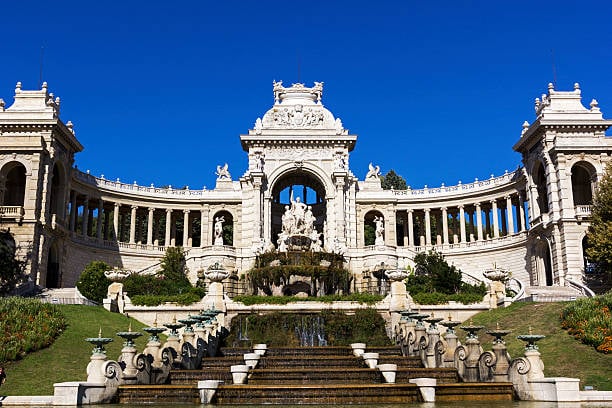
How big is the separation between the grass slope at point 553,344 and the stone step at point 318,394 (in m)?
7.31

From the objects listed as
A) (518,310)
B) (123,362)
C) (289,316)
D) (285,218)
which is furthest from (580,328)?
(285,218)

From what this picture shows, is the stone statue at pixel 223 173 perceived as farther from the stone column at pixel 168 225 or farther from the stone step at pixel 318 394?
the stone step at pixel 318 394

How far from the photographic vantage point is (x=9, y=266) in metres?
46.7

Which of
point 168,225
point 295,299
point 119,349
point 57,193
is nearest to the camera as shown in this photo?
point 119,349

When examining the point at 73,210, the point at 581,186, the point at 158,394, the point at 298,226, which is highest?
the point at 581,186

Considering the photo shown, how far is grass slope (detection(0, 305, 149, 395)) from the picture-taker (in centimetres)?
2223

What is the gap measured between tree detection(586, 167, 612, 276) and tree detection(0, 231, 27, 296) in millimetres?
43948

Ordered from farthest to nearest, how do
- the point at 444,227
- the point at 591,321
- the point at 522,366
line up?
the point at 444,227 → the point at 591,321 → the point at 522,366

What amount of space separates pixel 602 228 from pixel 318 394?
36768mm

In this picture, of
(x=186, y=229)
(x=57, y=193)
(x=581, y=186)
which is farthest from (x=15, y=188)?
(x=581, y=186)

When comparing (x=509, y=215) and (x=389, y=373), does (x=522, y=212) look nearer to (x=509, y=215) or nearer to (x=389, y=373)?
(x=509, y=215)

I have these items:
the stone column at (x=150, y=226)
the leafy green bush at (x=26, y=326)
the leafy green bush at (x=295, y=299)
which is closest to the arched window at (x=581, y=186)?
the leafy green bush at (x=295, y=299)

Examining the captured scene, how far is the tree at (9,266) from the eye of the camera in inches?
1817

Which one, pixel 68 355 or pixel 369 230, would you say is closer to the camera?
pixel 68 355
